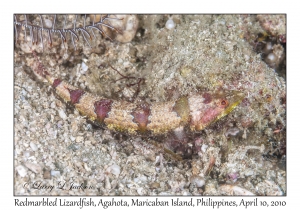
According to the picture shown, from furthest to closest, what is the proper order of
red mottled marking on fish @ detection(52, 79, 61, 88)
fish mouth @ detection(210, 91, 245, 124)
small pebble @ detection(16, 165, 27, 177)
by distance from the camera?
red mottled marking on fish @ detection(52, 79, 61, 88) → fish mouth @ detection(210, 91, 245, 124) → small pebble @ detection(16, 165, 27, 177)

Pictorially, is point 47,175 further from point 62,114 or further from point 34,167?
point 62,114

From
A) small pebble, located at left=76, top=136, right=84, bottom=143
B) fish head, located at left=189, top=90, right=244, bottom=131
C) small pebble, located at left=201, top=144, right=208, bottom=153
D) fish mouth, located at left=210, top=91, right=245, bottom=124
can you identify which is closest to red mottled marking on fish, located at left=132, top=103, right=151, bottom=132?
fish head, located at left=189, top=90, right=244, bottom=131

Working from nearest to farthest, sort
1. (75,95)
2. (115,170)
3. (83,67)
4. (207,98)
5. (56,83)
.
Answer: (115,170) < (207,98) < (75,95) < (56,83) < (83,67)

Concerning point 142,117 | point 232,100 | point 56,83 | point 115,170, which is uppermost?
point 56,83

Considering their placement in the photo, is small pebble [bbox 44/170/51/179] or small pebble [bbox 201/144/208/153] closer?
small pebble [bbox 44/170/51/179]

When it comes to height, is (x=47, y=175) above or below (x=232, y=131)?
below

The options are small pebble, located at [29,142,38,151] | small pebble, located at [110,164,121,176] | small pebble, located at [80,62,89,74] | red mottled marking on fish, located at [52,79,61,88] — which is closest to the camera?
small pebble, located at [29,142,38,151]

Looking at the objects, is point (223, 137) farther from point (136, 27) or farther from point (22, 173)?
point (22, 173)

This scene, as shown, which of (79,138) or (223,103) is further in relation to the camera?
(79,138)

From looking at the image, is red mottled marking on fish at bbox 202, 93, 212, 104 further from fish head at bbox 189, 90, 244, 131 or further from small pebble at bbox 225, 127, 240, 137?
small pebble at bbox 225, 127, 240, 137

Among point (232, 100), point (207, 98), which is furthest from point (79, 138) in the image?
point (232, 100)

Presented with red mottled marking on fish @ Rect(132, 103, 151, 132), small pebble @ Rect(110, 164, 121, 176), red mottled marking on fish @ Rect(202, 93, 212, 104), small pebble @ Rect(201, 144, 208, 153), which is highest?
red mottled marking on fish @ Rect(202, 93, 212, 104)

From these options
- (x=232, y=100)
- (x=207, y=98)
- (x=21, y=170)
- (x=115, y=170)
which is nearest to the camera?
(x=21, y=170)
